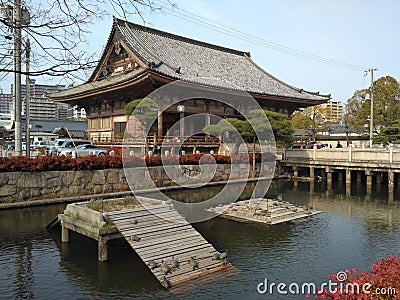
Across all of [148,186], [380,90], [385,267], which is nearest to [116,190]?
[148,186]

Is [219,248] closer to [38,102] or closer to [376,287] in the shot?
[376,287]

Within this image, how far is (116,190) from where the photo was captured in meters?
21.5

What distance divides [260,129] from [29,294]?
21.3m

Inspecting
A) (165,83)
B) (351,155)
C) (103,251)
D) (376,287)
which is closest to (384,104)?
(351,155)

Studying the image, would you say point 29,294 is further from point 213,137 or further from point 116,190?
point 213,137

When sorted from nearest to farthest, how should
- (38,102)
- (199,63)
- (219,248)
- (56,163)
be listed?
1. (219,248)
2. (56,163)
3. (199,63)
4. (38,102)

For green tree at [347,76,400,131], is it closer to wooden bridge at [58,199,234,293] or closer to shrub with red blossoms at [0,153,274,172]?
shrub with red blossoms at [0,153,274,172]

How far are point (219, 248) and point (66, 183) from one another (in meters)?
10.8

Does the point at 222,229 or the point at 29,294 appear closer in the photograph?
the point at 29,294

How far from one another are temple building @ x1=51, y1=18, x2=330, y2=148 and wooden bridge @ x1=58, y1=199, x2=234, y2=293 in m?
15.4

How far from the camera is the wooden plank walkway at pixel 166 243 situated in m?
9.27

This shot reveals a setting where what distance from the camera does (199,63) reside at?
36.0 meters

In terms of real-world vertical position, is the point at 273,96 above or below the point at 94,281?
above

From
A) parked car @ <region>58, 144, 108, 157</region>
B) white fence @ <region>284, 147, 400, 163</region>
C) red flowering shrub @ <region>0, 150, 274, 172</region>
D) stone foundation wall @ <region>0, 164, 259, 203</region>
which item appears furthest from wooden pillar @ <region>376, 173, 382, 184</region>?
parked car @ <region>58, 144, 108, 157</region>
